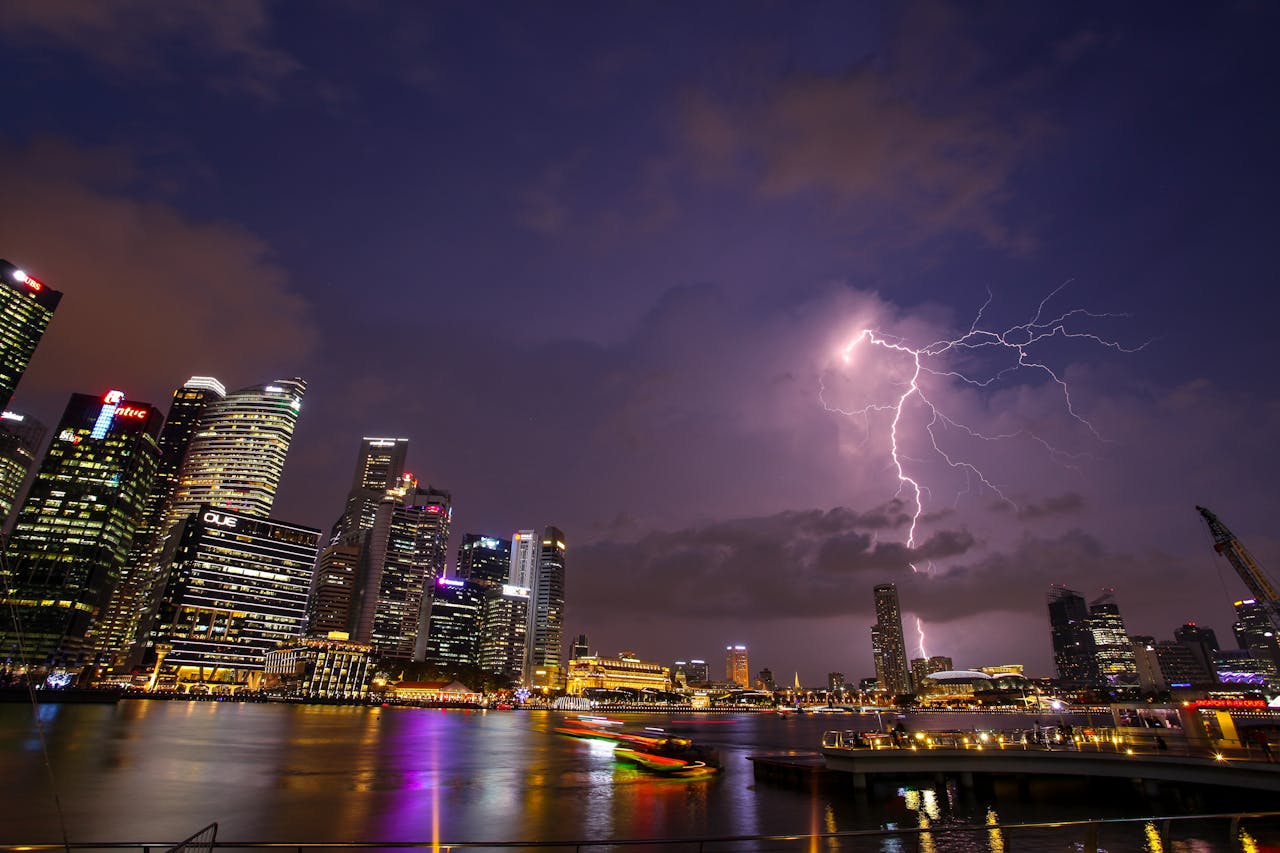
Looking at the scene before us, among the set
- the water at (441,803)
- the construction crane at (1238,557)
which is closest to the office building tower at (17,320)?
the water at (441,803)

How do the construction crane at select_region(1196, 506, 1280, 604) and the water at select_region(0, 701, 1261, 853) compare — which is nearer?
the water at select_region(0, 701, 1261, 853)

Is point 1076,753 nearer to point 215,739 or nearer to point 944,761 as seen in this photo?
point 944,761

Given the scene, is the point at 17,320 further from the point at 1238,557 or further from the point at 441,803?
the point at 1238,557

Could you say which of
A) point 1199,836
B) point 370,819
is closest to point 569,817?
point 370,819

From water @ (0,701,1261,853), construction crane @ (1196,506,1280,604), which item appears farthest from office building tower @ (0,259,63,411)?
construction crane @ (1196,506,1280,604)

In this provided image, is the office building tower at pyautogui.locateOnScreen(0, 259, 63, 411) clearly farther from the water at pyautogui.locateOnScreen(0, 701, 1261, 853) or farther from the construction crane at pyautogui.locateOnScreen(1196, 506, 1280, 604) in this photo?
the construction crane at pyautogui.locateOnScreen(1196, 506, 1280, 604)
